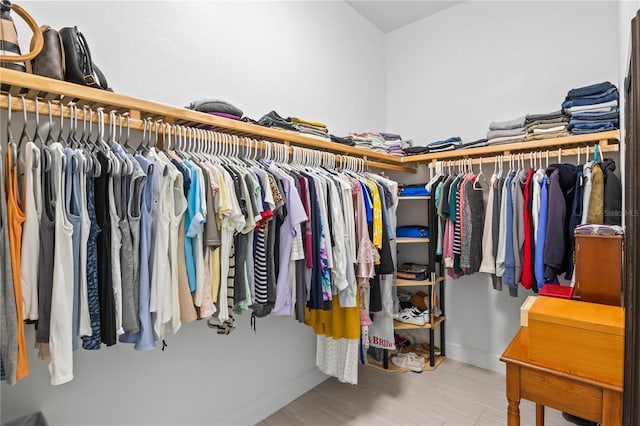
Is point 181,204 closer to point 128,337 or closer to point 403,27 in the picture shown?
point 128,337

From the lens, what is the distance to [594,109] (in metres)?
2.19

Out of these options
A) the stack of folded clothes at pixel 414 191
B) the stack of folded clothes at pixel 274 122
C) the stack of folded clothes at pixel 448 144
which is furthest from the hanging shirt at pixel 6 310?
the stack of folded clothes at pixel 448 144

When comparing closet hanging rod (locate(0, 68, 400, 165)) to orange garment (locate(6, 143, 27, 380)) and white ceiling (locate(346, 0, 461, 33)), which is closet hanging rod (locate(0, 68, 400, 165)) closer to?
orange garment (locate(6, 143, 27, 380))

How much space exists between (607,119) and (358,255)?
1774 mm

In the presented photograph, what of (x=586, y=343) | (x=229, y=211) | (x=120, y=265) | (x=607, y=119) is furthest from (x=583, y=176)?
(x=120, y=265)

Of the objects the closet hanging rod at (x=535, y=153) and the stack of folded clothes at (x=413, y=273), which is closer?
the closet hanging rod at (x=535, y=153)

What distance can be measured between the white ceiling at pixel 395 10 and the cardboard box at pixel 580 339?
2817 millimetres

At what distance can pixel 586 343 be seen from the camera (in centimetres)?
115

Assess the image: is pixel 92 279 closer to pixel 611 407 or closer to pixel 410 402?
pixel 611 407

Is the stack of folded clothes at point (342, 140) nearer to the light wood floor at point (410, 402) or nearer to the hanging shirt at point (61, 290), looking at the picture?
the hanging shirt at point (61, 290)

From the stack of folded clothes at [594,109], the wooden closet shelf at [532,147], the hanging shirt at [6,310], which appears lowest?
the hanging shirt at [6,310]

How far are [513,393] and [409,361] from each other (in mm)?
1678

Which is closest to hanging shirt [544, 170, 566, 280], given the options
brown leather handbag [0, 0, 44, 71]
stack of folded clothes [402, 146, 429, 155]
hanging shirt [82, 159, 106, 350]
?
stack of folded clothes [402, 146, 429, 155]

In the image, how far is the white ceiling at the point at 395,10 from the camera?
3041mm
